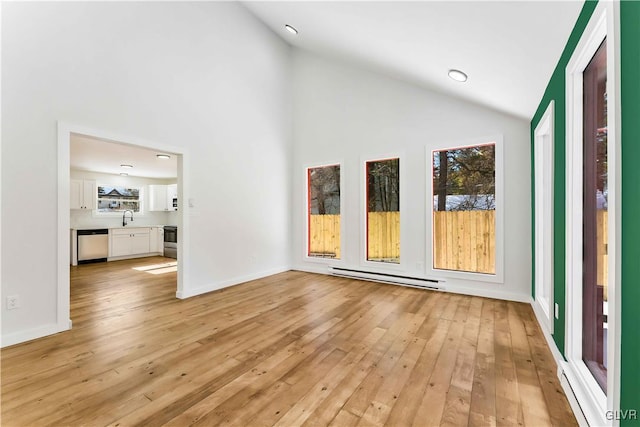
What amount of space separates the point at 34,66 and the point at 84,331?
8.51ft

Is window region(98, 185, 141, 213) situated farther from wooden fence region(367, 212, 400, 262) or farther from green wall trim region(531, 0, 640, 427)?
green wall trim region(531, 0, 640, 427)

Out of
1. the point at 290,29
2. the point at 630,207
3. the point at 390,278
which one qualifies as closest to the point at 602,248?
the point at 630,207

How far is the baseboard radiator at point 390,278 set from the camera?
4139 millimetres

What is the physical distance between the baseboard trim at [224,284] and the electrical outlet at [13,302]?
5.14 feet

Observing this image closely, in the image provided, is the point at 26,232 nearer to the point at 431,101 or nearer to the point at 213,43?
the point at 213,43

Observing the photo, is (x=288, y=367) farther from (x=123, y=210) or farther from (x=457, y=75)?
(x=123, y=210)

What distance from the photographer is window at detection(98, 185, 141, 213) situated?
7.77m

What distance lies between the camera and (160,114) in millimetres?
3586

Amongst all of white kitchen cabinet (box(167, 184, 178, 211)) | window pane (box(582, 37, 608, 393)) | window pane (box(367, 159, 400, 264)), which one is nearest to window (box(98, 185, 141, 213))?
white kitchen cabinet (box(167, 184, 178, 211))

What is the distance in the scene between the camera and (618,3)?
1.10 metres

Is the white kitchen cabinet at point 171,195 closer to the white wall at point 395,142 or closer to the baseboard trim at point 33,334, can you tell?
the white wall at point 395,142

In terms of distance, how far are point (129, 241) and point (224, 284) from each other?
4.84m

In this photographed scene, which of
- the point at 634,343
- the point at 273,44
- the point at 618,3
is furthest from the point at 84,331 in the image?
the point at 273,44

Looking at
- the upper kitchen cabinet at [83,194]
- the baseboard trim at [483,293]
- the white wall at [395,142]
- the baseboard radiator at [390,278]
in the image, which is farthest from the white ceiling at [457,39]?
the upper kitchen cabinet at [83,194]
